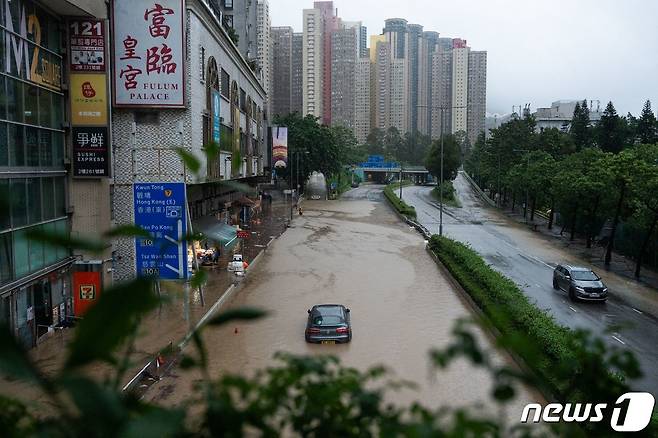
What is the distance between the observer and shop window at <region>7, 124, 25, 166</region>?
14.3m

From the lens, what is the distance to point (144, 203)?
15617 mm

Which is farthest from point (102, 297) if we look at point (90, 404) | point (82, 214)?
Result: point (82, 214)

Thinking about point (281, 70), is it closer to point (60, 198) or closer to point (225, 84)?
point (225, 84)

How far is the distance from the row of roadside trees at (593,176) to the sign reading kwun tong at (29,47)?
21124 mm

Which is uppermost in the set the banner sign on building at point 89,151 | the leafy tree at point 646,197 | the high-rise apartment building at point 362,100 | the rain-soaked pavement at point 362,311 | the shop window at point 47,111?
the high-rise apartment building at point 362,100

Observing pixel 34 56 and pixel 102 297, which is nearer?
pixel 102 297

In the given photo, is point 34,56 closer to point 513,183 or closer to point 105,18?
point 105,18

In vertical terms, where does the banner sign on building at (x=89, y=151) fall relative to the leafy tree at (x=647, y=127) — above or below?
below

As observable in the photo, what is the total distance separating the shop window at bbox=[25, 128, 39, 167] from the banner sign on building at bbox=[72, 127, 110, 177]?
1.81 meters

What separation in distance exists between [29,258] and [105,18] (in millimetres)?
7021

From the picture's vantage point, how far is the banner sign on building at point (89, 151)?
57.6 ft

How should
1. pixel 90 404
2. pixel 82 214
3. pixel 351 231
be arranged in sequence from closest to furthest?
pixel 90 404, pixel 82 214, pixel 351 231

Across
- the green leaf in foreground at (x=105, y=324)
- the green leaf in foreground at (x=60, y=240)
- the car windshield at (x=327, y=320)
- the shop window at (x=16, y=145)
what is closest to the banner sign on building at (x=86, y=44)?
the shop window at (x=16, y=145)

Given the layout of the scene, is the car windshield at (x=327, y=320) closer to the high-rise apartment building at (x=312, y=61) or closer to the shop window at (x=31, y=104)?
the shop window at (x=31, y=104)
